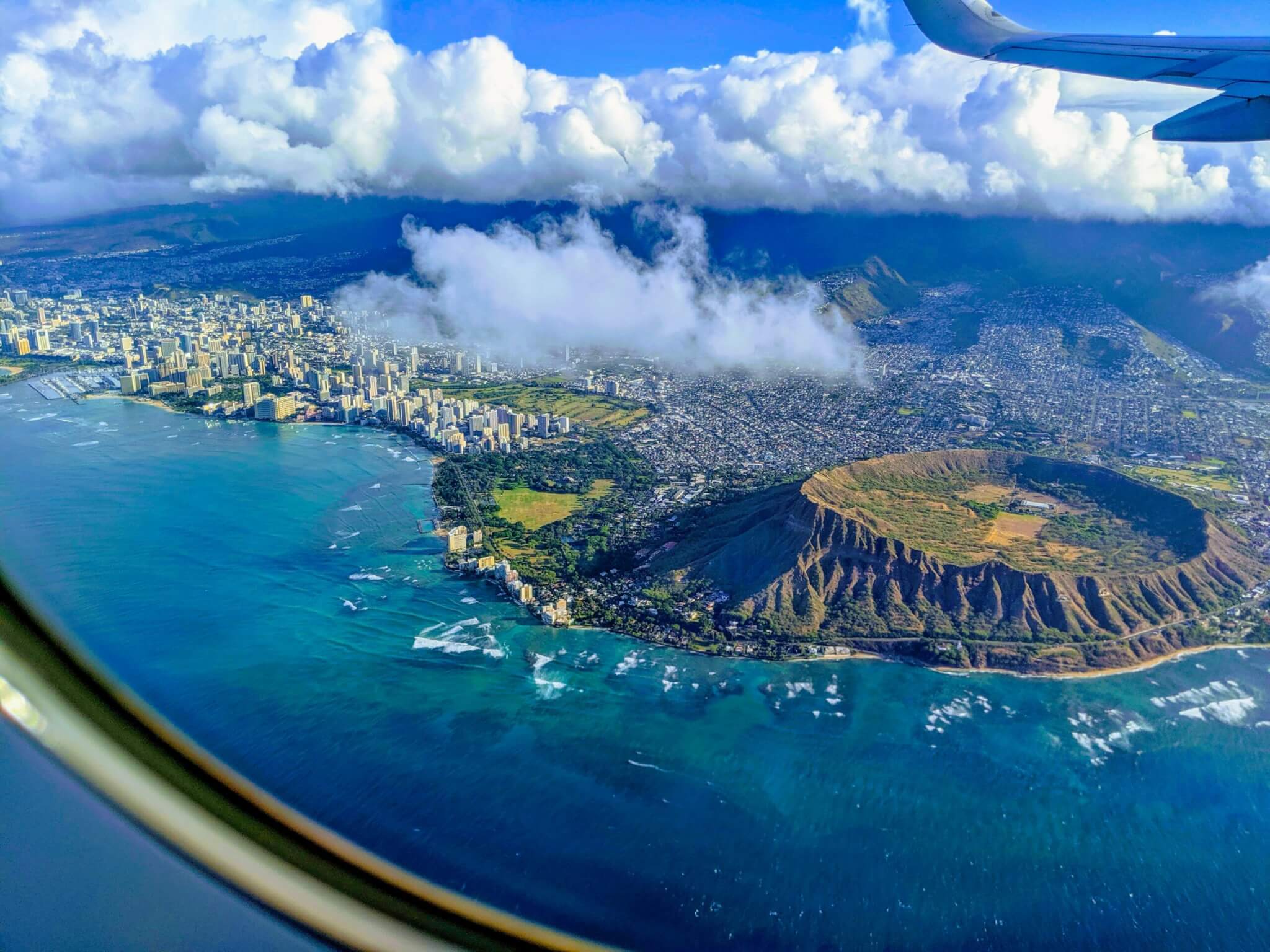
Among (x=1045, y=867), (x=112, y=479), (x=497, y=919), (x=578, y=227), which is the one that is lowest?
(x=1045, y=867)

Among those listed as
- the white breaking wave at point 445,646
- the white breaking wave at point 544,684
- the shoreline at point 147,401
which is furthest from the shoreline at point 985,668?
the shoreline at point 147,401

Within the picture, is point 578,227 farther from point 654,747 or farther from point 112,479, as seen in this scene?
point 654,747

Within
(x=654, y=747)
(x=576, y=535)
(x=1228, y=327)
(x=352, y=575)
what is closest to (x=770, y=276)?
(x=1228, y=327)

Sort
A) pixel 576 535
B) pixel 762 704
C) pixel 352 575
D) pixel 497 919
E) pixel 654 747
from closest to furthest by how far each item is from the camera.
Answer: pixel 497 919
pixel 654 747
pixel 762 704
pixel 352 575
pixel 576 535

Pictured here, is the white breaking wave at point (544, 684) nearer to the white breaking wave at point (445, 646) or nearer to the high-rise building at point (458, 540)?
the white breaking wave at point (445, 646)

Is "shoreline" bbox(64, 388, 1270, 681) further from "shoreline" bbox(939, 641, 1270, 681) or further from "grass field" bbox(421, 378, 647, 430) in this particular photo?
"grass field" bbox(421, 378, 647, 430)

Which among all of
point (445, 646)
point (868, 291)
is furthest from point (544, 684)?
point (868, 291)
